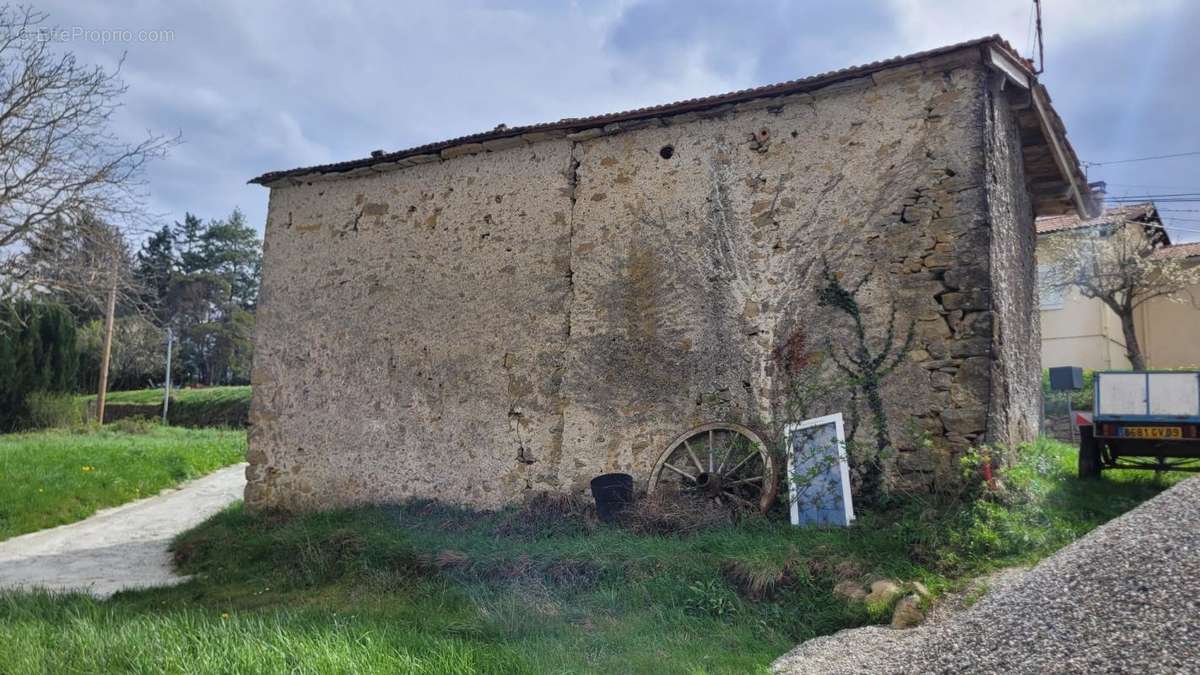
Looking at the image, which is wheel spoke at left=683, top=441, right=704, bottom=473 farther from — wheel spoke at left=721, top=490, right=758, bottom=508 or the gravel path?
the gravel path

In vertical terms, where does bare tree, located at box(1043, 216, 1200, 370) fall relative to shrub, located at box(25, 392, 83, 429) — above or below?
above

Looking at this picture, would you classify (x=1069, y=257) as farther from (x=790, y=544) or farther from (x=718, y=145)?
(x=790, y=544)

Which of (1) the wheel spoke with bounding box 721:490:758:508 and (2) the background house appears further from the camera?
(2) the background house

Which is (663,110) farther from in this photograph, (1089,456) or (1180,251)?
(1180,251)

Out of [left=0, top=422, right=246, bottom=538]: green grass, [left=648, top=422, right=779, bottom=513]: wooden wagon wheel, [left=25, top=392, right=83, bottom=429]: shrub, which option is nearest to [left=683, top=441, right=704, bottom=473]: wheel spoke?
[left=648, top=422, right=779, bottom=513]: wooden wagon wheel

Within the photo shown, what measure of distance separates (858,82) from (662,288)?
2.71 m

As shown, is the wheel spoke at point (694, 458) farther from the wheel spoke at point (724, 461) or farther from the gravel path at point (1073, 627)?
the gravel path at point (1073, 627)

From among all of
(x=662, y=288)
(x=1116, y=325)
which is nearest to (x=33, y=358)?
(x=662, y=288)

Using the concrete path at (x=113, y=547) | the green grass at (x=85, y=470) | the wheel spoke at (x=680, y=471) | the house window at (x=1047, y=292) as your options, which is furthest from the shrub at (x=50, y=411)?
the house window at (x=1047, y=292)

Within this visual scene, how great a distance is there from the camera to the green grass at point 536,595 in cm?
484

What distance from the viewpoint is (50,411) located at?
77.1ft

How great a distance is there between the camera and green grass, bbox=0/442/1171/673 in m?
A: 4.84

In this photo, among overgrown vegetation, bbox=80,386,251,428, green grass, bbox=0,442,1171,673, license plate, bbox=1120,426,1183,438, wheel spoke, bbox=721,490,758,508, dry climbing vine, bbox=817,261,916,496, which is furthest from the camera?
overgrown vegetation, bbox=80,386,251,428

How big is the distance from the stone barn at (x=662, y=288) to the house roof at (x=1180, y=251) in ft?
44.7
